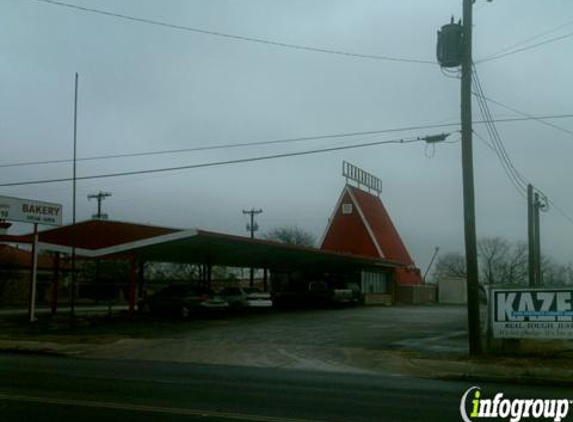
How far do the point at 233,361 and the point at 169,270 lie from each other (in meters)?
81.9

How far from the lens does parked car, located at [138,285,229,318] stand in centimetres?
3284

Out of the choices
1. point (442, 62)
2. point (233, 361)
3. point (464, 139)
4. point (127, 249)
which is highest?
point (442, 62)

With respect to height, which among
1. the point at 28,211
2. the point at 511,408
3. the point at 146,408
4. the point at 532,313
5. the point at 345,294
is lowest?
the point at 511,408

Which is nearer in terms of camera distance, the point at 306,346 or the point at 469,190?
the point at 469,190

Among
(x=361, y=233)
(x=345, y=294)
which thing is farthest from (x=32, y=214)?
(x=361, y=233)

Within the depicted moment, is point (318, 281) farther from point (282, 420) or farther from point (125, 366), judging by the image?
Result: point (282, 420)

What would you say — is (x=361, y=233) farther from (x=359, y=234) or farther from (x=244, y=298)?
(x=244, y=298)

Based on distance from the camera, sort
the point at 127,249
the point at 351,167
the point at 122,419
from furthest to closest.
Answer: the point at 351,167, the point at 127,249, the point at 122,419

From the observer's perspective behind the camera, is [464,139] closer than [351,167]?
Yes

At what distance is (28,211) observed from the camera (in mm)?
31125

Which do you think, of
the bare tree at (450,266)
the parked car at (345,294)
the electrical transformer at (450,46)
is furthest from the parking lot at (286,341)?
the bare tree at (450,266)

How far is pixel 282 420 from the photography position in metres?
8.82

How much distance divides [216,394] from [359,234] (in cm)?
4962

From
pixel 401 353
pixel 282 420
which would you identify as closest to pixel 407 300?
pixel 401 353
